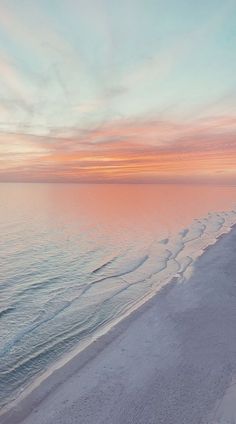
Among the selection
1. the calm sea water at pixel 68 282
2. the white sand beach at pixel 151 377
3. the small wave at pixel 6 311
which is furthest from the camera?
the small wave at pixel 6 311

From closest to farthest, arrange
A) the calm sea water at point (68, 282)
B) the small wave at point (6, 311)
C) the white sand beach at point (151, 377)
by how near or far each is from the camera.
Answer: the white sand beach at point (151, 377) → the calm sea water at point (68, 282) → the small wave at point (6, 311)

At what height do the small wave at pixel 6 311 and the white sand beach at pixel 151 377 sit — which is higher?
the white sand beach at pixel 151 377

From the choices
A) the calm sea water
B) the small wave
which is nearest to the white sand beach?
the calm sea water

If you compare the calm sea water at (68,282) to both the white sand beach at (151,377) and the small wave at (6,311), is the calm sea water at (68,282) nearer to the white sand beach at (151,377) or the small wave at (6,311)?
the small wave at (6,311)

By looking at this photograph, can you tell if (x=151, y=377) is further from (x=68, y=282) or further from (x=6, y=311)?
(x=68, y=282)

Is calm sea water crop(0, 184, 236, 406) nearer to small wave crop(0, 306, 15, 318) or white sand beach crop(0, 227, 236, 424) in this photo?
small wave crop(0, 306, 15, 318)

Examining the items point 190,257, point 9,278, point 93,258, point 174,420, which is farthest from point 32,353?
point 190,257

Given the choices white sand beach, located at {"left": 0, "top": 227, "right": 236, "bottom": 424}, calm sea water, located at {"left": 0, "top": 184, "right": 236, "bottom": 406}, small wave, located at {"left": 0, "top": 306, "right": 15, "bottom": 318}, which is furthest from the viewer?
small wave, located at {"left": 0, "top": 306, "right": 15, "bottom": 318}

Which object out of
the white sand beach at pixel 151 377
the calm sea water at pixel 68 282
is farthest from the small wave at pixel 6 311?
the white sand beach at pixel 151 377
